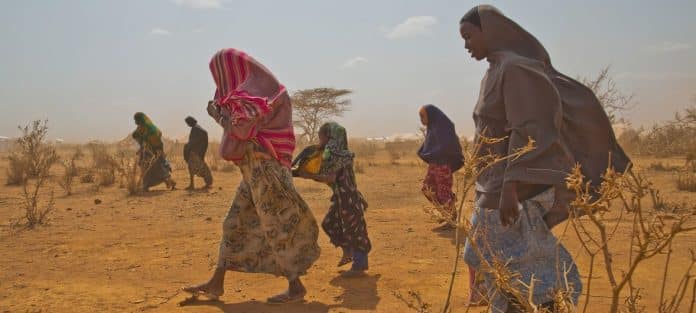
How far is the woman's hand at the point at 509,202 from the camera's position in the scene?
2697 millimetres

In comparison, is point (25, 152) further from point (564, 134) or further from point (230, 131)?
point (564, 134)

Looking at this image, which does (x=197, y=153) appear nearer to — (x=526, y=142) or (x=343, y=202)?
(x=343, y=202)

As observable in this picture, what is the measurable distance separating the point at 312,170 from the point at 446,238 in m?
2.45

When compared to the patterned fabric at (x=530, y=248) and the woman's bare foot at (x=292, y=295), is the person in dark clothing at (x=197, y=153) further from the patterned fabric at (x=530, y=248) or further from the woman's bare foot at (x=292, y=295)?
the patterned fabric at (x=530, y=248)

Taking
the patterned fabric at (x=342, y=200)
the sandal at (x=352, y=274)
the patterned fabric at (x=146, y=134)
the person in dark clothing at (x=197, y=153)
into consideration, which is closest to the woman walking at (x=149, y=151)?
the patterned fabric at (x=146, y=134)

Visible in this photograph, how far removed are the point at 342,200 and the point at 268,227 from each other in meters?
1.20

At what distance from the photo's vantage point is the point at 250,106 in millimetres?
3945

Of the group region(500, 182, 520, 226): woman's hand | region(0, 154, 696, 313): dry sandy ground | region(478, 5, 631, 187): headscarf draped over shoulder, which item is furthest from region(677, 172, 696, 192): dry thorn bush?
region(500, 182, 520, 226): woman's hand

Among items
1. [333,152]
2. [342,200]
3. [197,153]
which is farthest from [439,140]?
[197,153]

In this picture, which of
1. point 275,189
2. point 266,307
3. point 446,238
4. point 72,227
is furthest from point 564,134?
point 72,227

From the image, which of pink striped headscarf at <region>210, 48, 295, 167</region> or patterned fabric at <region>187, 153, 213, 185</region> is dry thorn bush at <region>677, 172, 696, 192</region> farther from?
patterned fabric at <region>187, 153, 213, 185</region>

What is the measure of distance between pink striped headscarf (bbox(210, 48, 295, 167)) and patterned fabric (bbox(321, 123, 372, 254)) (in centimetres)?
82

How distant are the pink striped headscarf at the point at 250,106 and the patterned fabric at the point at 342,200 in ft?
2.69

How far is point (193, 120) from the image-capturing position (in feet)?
41.3
